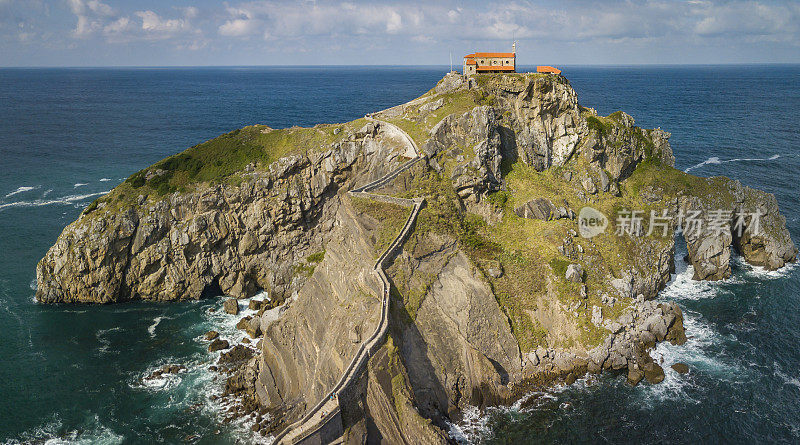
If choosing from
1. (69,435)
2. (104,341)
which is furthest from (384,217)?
(69,435)

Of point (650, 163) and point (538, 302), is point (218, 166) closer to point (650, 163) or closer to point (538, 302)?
point (538, 302)

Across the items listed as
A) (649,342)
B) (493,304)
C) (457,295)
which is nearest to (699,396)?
(649,342)

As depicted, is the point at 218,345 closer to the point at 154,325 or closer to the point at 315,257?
the point at 154,325

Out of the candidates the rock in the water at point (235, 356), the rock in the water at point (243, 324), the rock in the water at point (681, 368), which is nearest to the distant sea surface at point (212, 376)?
the rock in the water at point (681, 368)

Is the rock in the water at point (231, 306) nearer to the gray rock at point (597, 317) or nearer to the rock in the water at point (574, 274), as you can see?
the rock in the water at point (574, 274)

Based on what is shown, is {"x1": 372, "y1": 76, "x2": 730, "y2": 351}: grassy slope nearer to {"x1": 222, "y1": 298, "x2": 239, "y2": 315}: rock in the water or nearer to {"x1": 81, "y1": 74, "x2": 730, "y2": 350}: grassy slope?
{"x1": 81, "y1": 74, "x2": 730, "y2": 350}: grassy slope

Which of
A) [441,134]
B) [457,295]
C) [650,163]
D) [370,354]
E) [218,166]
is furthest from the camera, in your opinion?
[650,163]
